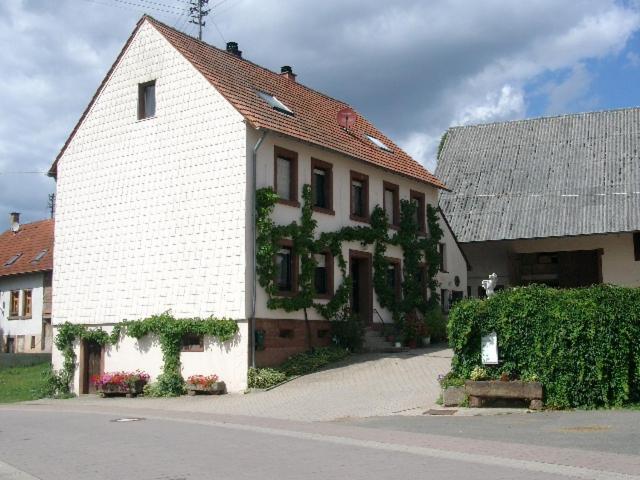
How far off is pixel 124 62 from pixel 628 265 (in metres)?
21.8

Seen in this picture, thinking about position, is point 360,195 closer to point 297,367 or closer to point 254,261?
point 254,261

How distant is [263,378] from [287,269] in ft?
12.7

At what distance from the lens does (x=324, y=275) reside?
25.7 meters

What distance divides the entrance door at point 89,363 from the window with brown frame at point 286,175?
311 inches

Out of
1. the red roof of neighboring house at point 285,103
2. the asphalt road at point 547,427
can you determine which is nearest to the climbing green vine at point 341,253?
the red roof of neighboring house at point 285,103

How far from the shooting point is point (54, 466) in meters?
10.5

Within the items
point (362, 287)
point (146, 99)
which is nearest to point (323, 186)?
point (362, 287)

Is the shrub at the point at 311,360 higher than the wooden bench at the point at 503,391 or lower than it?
higher

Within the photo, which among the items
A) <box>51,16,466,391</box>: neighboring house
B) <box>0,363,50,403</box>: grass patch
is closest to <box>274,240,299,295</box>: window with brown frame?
<box>51,16,466,391</box>: neighboring house

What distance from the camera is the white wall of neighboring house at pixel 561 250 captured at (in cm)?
3403

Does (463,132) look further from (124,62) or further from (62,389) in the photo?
(62,389)

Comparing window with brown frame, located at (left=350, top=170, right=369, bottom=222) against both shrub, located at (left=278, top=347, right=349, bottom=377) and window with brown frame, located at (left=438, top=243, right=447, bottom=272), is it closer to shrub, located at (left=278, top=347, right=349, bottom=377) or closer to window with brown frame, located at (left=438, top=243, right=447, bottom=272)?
shrub, located at (left=278, top=347, right=349, bottom=377)

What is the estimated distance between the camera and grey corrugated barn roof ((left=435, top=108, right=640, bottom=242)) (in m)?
33.8

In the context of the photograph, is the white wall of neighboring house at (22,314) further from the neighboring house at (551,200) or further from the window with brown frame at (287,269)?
the window with brown frame at (287,269)
